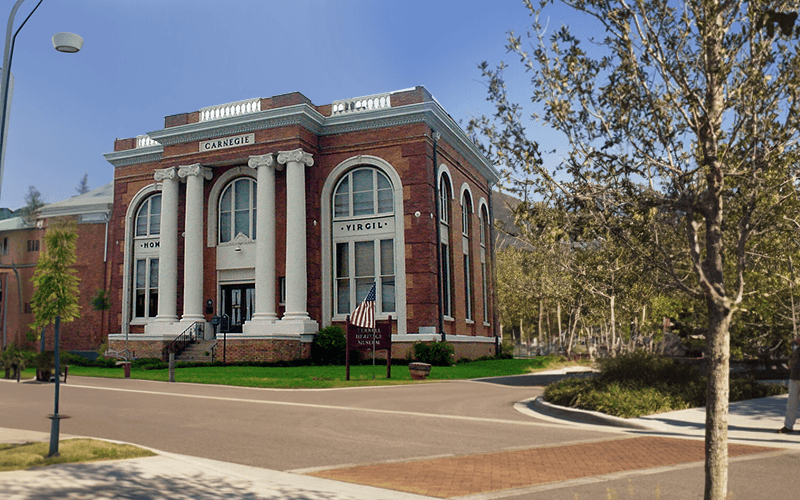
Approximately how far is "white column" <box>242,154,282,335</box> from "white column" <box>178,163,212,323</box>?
11.2 ft

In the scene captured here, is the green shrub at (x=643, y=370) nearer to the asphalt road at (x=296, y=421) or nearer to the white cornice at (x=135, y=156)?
the asphalt road at (x=296, y=421)

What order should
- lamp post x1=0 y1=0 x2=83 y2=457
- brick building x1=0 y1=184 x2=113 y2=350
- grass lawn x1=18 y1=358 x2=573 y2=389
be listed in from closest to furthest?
lamp post x1=0 y1=0 x2=83 y2=457
grass lawn x1=18 y1=358 x2=573 y2=389
brick building x1=0 y1=184 x2=113 y2=350

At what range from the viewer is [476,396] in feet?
57.1

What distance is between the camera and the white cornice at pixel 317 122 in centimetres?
2981

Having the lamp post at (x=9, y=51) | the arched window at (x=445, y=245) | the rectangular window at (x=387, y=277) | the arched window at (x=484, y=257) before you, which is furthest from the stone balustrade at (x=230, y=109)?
the lamp post at (x=9, y=51)

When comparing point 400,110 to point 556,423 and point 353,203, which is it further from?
point 556,423

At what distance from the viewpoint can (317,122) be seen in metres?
31.2

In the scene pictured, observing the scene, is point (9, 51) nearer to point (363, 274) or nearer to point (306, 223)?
point (306, 223)

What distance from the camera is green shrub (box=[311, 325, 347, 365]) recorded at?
1125 inches

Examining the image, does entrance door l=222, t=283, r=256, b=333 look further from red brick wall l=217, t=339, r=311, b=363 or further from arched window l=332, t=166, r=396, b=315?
arched window l=332, t=166, r=396, b=315

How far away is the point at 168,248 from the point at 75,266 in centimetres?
1209

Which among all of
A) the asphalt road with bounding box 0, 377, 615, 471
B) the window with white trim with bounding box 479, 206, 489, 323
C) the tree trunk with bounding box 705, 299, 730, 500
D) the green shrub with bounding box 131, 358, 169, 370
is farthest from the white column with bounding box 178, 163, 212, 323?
the tree trunk with bounding box 705, 299, 730, 500

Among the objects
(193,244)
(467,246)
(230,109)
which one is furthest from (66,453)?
(467,246)

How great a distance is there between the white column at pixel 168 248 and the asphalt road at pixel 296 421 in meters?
13.2
